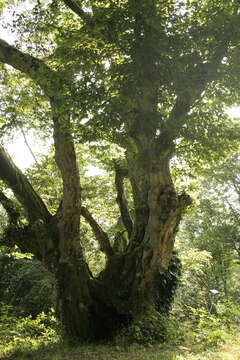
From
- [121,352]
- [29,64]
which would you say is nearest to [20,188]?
[29,64]

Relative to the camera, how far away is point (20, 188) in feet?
22.8

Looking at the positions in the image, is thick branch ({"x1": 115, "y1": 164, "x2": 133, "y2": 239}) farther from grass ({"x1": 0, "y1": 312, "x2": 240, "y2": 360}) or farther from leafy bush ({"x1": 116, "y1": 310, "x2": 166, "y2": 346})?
grass ({"x1": 0, "y1": 312, "x2": 240, "y2": 360})

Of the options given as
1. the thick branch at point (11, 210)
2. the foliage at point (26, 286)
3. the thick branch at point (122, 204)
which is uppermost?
the thick branch at point (122, 204)

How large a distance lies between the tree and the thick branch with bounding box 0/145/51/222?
0.02 meters

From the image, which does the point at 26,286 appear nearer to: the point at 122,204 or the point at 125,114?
the point at 122,204

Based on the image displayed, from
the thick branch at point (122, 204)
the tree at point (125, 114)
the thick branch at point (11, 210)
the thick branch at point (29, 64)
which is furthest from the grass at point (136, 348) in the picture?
the thick branch at point (29, 64)

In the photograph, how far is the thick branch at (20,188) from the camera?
684 cm

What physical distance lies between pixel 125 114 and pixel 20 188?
325cm

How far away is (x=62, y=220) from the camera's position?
7.02 metres

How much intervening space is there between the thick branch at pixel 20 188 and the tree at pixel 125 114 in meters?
0.02

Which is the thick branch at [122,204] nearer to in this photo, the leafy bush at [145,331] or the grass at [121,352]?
the leafy bush at [145,331]

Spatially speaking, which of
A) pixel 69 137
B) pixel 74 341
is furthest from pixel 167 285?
pixel 69 137

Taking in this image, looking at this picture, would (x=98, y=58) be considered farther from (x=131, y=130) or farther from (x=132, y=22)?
(x=131, y=130)

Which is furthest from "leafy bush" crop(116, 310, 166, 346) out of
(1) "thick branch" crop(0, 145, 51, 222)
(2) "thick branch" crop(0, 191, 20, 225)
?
(2) "thick branch" crop(0, 191, 20, 225)
